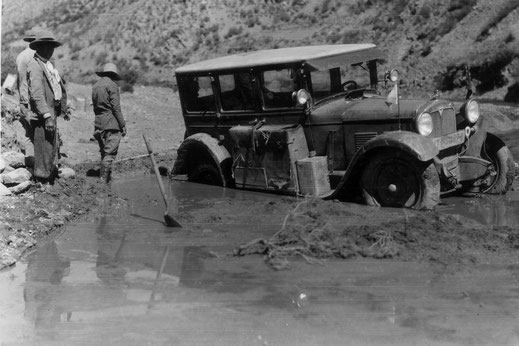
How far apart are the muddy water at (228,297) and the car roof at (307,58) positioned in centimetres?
240

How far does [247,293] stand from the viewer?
6043 millimetres

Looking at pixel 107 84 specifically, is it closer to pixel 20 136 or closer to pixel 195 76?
pixel 195 76

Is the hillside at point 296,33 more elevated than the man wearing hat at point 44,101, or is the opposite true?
the man wearing hat at point 44,101

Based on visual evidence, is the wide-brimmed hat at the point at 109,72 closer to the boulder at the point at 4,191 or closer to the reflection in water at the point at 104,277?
the boulder at the point at 4,191

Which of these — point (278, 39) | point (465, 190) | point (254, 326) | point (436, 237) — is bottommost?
point (278, 39)

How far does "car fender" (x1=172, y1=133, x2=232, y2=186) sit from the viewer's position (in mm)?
10695

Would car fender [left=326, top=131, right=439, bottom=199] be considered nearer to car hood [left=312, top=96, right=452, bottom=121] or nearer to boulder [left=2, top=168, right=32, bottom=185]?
car hood [left=312, top=96, right=452, bottom=121]

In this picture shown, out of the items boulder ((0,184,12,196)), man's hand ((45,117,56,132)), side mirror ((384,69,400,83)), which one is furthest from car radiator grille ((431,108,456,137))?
boulder ((0,184,12,196))

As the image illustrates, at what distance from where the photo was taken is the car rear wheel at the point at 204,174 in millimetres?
11188

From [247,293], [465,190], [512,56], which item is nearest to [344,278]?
[247,293]

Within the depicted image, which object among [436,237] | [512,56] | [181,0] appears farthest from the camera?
[181,0]

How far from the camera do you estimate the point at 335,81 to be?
9781 millimetres

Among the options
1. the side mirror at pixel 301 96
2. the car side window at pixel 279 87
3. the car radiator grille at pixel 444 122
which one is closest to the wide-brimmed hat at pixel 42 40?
the car side window at pixel 279 87

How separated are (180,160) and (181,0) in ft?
120
